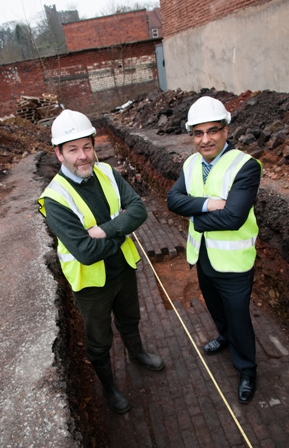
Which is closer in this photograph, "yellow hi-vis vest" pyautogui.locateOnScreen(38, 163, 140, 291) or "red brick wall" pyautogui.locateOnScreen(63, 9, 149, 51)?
"yellow hi-vis vest" pyautogui.locateOnScreen(38, 163, 140, 291)

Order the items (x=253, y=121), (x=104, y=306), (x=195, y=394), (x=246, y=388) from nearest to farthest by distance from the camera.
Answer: (x=104, y=306)
(x=246, y=388)
(x=195, y=394)
(x=253, y=121)

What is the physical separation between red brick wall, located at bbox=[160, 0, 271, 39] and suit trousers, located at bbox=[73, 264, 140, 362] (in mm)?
7967

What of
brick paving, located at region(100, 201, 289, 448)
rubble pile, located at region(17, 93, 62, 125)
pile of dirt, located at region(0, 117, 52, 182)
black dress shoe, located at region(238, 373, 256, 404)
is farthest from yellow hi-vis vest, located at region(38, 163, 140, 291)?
rubble pile, located at region(17, 93, 62, 125)

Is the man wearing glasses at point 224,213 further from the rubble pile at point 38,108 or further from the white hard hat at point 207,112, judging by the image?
the rubble pile at point 38,108

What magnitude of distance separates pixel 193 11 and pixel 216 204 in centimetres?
1162

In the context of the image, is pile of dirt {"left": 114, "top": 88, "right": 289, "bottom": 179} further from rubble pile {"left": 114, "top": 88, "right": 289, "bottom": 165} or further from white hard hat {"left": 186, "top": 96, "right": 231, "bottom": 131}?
white hard hat {"left": 186, "top": 96, "right": 231, "bottom": 131}

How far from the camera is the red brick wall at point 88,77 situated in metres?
20.5

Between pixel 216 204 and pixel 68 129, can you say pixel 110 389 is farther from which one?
pixel 68 129

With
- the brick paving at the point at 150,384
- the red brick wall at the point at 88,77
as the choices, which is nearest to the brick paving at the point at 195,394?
the brick paving at the point at 150,384

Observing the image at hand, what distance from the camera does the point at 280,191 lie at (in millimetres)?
4074

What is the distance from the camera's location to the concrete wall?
24.3 feet

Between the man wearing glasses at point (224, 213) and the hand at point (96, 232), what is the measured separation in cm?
72

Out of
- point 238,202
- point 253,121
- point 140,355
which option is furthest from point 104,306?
point 253,121

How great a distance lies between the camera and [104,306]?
264 cm
